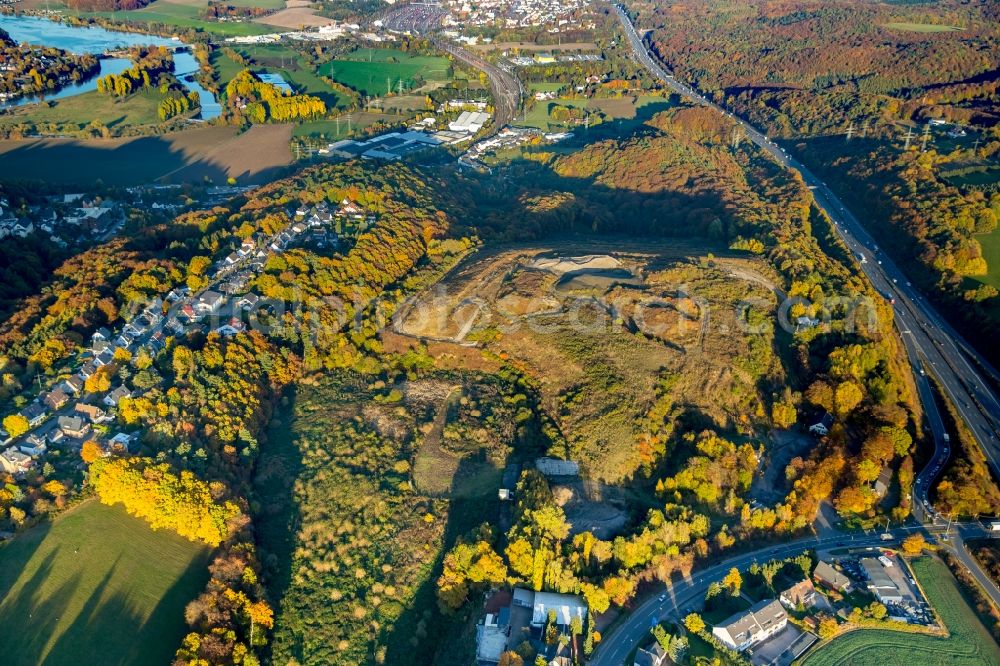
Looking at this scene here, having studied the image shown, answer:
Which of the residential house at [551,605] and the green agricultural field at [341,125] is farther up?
the green agricultural field at [341,125]

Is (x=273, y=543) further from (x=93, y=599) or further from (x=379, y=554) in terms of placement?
(x=93, y=599)

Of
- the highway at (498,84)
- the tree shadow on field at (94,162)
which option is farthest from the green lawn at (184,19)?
the tree shadow on field at (94,162)

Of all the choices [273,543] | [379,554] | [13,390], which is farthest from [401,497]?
[13,390]

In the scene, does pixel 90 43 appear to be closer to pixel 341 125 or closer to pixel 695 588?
pixel 341 125

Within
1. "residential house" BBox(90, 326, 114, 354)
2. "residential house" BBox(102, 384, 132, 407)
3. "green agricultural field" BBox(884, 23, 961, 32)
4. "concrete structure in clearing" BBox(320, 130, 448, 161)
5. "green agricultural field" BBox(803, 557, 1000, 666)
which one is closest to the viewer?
"green agricultural field" BBox(803, 557, 1000, 666)

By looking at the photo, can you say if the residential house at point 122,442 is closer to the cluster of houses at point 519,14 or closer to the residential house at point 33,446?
the residential house at point 33,446

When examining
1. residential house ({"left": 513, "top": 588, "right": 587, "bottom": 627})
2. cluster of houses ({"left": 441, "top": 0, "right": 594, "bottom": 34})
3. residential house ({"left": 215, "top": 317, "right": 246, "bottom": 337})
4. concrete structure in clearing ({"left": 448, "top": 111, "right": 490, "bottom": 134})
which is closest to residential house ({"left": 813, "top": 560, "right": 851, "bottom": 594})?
residential house ({"left": 513, "top": 588, "right": 587, "bottom": 627})

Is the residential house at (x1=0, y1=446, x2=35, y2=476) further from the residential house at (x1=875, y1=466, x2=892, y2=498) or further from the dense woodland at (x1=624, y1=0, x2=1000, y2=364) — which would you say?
the dense woodland at (x1=624, y1=0, x2=1000, y2=364)
